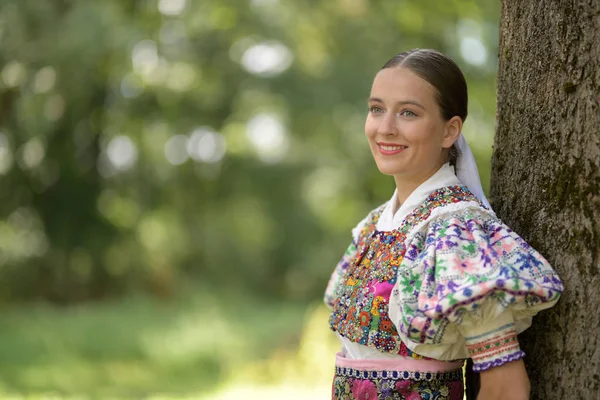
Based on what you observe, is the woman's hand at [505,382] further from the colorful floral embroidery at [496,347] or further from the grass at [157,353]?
the grass at [157,353]

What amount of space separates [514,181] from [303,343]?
5.88 metres

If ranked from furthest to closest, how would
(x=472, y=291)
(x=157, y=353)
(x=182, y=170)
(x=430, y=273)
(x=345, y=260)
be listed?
(x=182, y=170)
(x=157, y=353)
(x=345, y=260)
(x=430, y=273)
(x=472, y=291)

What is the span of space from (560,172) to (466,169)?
0.88 ft

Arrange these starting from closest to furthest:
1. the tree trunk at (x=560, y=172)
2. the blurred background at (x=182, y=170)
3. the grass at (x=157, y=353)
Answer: the tree trunk at (x=560, y=172)
the grass at (x=157, y=353)
the blurred background at (x=182, y=170)

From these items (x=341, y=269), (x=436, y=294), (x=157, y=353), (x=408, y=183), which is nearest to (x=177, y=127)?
(x=157, y=353)

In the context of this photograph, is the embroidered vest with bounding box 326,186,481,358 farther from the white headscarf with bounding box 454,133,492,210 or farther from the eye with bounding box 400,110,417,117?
the eye with bounding box 400,110,417,117

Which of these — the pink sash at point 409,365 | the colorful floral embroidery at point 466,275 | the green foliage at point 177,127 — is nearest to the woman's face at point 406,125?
the colorful floral embroidery at point 466,275

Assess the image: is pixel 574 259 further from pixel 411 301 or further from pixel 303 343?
pixel 303 343

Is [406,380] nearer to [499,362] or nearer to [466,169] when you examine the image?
[499,362]

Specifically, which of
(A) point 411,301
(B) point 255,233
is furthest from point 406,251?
(B) point 255,233

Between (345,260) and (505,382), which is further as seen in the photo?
(345,260)

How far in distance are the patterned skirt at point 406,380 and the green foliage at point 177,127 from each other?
6254mm

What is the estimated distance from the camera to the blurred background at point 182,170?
769 cm

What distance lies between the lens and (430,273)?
1686 millimetres
